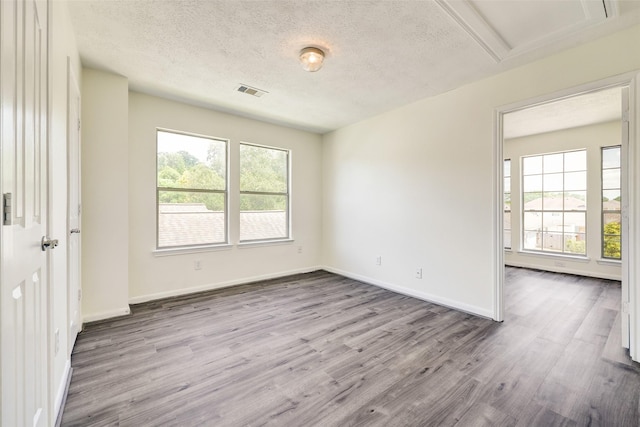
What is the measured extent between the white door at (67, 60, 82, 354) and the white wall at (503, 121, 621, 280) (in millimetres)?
6141

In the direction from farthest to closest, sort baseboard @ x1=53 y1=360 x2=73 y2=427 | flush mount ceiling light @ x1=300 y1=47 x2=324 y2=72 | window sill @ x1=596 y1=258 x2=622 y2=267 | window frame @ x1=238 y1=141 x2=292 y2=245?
window sill @ x1=596 y1=258 x2=622 y2=267
window frame @ x1=238 y1=141 x2=292 y2=245
flush mount ceiling light @ x1=300 y1=47 x2=324 y2=72
baseboard @ x1=53 y1=360 x2=73 y2=427

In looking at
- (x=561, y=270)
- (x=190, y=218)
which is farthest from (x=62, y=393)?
(x=561, y=270)

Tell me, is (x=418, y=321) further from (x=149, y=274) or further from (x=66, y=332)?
(x=149, y=274)

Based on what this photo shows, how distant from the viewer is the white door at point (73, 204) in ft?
6.98

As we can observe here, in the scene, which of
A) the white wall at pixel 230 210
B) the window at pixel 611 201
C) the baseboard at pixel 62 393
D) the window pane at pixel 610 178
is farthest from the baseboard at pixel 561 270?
the baseboard at pixel 62 393

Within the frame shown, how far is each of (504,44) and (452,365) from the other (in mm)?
2746

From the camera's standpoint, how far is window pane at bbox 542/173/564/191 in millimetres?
5512

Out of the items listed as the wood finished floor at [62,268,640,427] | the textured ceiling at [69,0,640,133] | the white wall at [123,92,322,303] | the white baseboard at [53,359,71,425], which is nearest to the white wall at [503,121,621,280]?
the wood finished floor at [62,268,640,427]

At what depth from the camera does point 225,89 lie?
337cm

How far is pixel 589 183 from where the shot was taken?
5031 millimetres

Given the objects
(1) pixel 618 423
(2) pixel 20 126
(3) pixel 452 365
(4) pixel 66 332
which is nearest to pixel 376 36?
(2) pixel 20 126

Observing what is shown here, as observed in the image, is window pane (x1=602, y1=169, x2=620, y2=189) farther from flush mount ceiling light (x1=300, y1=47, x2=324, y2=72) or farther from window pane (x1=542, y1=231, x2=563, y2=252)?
flush mount ceiling light (x1=300, y1=47, x2=324, y2=72)

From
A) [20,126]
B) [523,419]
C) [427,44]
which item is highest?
[427,44]

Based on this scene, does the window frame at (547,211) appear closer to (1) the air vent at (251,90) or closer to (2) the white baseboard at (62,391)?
(1) the air vent at (251,90)
